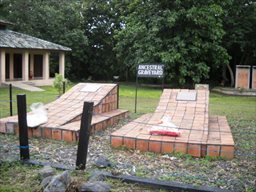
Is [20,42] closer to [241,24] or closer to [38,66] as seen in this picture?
[38,66]

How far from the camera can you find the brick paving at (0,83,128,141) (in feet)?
20.8

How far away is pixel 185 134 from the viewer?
19.4ft

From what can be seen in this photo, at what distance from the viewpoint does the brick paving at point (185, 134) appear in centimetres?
535

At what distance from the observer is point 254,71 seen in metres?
21.7

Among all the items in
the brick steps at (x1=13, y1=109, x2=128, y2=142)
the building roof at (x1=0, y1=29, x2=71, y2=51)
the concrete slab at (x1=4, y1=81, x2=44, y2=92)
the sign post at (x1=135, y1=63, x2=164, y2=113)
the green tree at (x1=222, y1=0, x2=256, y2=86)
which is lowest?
the concrete slab at (x1=4, y1=81, x2=44, y2=92)

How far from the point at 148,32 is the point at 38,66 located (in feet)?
30.7

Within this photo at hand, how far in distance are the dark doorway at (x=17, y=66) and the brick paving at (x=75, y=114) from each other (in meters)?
16.8

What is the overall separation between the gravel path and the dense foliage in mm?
14394

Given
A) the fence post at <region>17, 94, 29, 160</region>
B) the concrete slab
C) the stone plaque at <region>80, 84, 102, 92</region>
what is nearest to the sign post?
the stone plaque at <region>80, 84, 102, 92</region>

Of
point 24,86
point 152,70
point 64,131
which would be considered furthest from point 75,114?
point 24,86

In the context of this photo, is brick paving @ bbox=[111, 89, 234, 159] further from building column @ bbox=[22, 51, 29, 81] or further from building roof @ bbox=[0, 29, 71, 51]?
building column @ bbox=[22, 51, 29, 81]

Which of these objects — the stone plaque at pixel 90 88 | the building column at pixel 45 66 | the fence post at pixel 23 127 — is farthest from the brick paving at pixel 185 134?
the building column at pixel 45 66

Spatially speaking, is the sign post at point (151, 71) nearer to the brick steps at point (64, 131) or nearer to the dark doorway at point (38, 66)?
the brick steps at point (64, 131)

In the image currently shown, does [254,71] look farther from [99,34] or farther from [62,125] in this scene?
[62,125]
